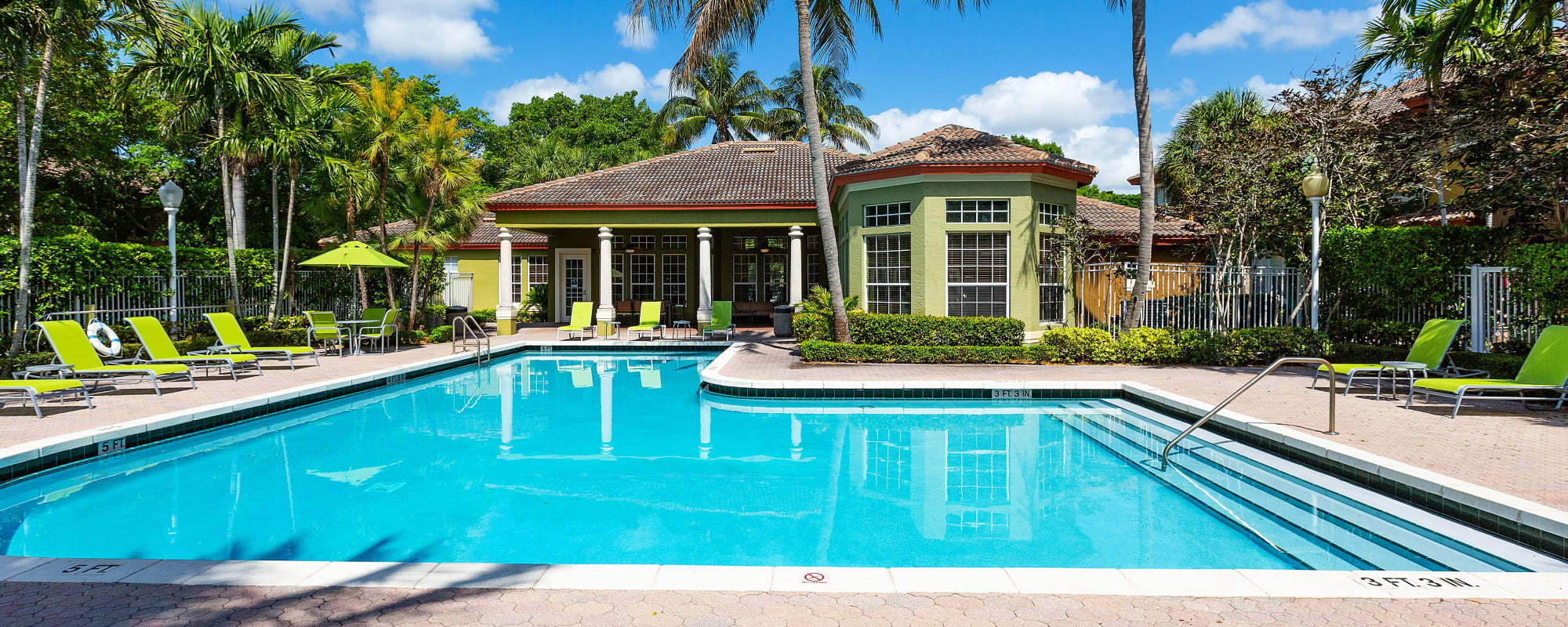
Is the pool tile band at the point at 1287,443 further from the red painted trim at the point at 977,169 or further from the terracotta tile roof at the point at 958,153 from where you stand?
the terracotta tile roof at the point at 958,153

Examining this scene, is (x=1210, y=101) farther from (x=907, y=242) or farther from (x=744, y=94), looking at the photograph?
(x=744, y=94)

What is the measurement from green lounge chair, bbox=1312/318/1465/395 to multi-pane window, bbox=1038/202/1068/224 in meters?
5.85

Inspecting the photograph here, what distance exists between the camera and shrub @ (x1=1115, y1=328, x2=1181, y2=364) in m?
13.2

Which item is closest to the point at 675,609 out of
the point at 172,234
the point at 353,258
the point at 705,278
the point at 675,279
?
the point at 172,234

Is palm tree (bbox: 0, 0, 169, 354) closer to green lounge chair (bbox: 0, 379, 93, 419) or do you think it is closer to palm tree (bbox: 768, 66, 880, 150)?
green lounge chair (bbox: 0, 379, 93, 419)

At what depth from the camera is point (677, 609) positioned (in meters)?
3.35

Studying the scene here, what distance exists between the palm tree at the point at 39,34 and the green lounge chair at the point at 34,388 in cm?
304

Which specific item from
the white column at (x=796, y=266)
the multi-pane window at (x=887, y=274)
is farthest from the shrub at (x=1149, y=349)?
the white column at (x=796, y=266)

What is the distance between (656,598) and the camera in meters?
3.46

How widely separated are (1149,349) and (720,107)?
26.0 metres

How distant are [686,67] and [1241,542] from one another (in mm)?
11688

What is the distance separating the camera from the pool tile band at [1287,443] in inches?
177

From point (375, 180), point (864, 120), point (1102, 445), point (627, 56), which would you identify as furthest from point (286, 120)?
point (864, 120)

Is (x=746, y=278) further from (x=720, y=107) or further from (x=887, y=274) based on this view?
(x=720, y=107)
